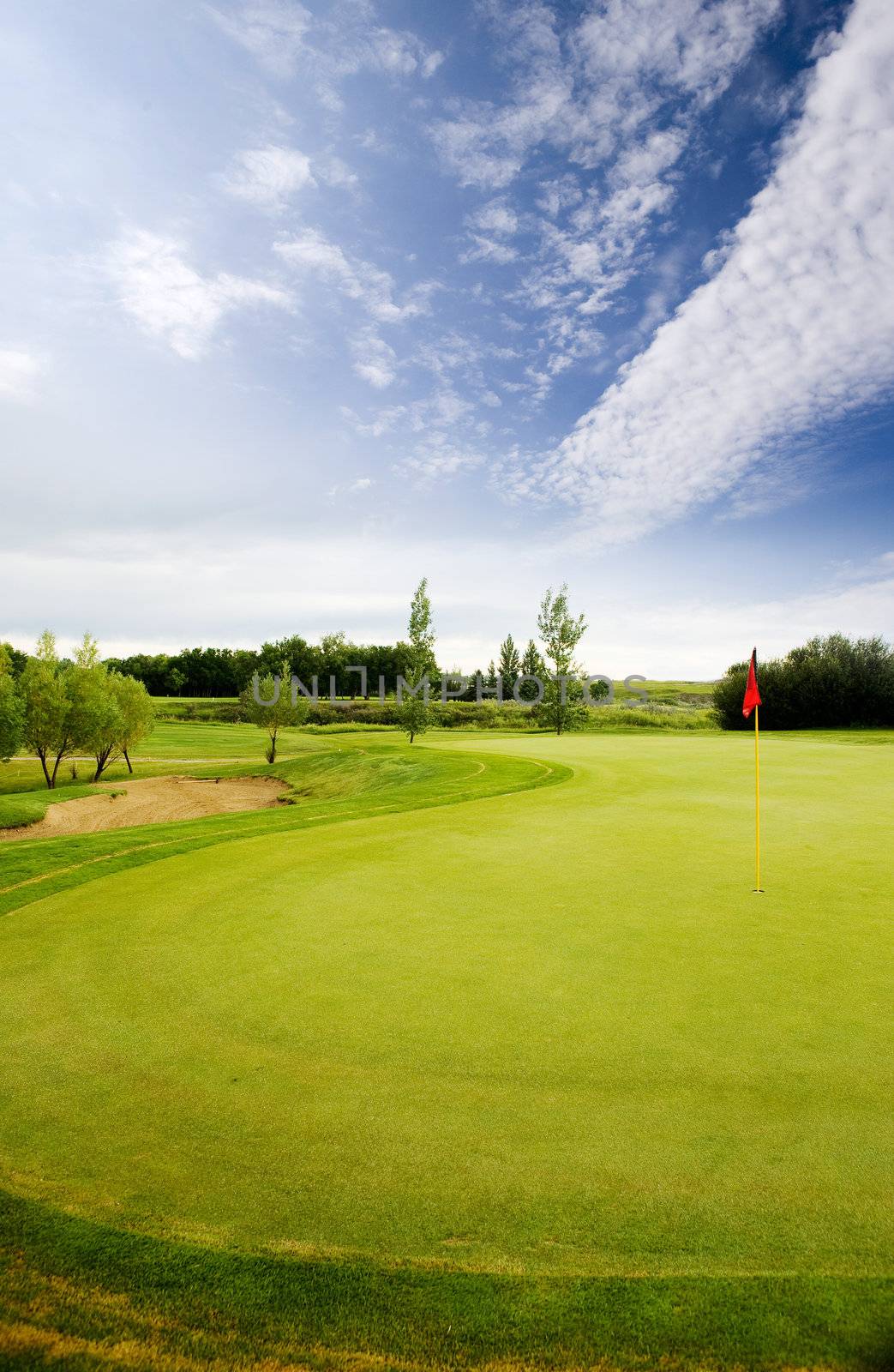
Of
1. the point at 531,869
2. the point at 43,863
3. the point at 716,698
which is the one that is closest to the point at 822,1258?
the point at 531,869

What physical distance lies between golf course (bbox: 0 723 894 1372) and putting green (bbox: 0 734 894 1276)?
0.07 feet

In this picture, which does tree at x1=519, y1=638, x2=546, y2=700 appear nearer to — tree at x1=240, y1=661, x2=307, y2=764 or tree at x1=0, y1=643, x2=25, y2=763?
tree at x1=240, y1=661, x2=307, y2=764

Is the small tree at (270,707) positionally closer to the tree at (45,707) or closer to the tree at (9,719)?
the tree at (45,707)

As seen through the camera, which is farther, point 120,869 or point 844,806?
point 844,806

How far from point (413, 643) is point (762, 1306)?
39.9 m

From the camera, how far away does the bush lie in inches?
2121

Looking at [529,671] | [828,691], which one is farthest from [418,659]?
[529,671]

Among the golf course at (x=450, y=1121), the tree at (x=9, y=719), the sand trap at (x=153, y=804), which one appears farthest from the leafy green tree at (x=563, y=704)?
the golf course at (x=450, y=1121)

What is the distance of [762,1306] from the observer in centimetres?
293

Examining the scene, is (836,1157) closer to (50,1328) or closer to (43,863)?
(50,1328)

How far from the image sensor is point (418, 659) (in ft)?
138

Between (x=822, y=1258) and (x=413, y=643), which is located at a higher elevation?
(x=413, y=643)

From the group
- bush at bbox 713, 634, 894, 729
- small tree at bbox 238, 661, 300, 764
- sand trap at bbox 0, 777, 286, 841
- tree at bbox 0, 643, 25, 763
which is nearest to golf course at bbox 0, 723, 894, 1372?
sand trap at bbox 0, 777, 286, 841

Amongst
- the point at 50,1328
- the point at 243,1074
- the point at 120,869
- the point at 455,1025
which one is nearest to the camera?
the point at 50,1328
